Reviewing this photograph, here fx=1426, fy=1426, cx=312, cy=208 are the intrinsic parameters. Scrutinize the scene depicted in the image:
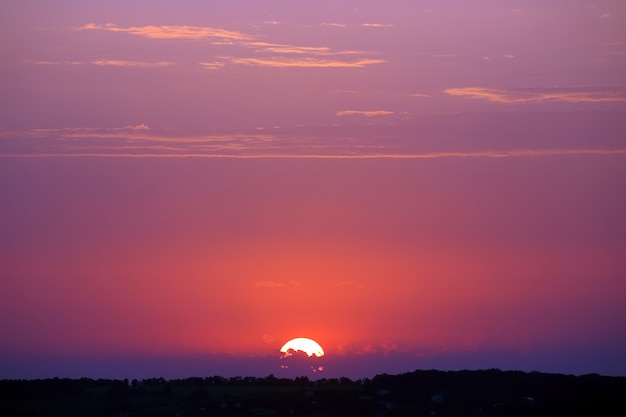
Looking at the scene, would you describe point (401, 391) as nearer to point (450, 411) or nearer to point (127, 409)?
point (450, 411)

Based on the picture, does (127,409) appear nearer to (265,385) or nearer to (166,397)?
(166,397)

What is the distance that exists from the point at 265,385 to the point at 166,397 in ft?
29.0

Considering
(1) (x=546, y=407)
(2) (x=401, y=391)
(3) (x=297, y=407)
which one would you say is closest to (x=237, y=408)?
(3) (x=297, y=407)

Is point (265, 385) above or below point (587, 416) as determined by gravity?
above

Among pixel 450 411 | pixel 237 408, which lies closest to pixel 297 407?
pixel 237 408

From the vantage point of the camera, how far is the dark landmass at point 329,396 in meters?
106

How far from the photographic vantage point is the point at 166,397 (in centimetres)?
11412

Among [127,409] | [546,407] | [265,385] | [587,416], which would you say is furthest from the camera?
[265,385]

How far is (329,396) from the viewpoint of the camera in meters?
110

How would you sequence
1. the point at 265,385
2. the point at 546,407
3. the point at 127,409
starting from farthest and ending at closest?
1. the point at 265,385
2. the point at 127,409
3. the point at 546,407

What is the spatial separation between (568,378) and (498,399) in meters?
6.31

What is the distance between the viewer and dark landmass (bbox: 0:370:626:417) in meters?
106

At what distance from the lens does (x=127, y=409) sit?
362ft

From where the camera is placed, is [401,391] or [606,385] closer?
[606,385]
